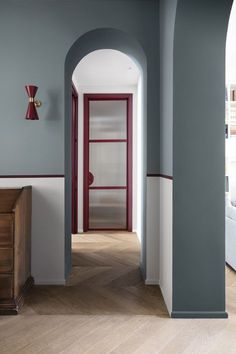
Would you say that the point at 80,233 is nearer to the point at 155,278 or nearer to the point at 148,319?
the point at 155,278

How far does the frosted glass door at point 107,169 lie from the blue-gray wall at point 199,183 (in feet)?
10.00

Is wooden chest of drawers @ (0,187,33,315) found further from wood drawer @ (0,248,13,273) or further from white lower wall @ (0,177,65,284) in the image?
white lower wall @ (0,177,65,284)

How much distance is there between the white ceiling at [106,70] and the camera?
3.64 meters

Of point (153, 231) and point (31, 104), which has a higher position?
point (31, 104)

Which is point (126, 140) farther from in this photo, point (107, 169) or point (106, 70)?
point (106, 70)

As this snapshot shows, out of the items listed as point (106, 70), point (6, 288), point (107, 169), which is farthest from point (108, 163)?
point (6, 288)

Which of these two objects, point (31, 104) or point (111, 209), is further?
point (111, 209)

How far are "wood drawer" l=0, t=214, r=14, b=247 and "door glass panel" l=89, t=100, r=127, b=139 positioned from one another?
10.1ft

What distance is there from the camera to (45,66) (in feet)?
8.43

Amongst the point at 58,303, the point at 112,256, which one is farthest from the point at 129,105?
the point at 58,303

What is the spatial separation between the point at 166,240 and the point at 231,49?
2463mm

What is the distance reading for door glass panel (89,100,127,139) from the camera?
16.4ft

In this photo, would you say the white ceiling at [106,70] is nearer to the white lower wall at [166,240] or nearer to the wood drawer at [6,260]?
the white lower wall at [166,240]

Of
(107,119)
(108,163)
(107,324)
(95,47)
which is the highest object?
(95,47)
